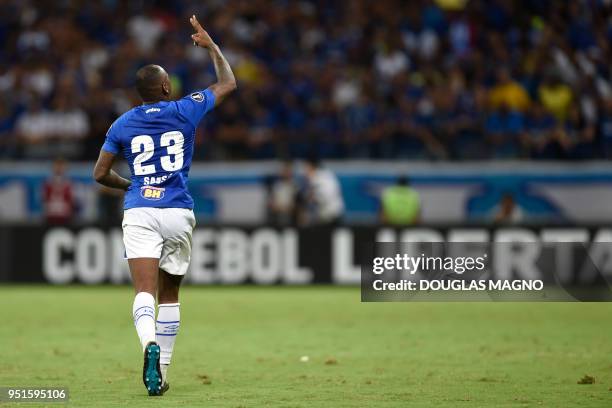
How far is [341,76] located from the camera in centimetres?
2305

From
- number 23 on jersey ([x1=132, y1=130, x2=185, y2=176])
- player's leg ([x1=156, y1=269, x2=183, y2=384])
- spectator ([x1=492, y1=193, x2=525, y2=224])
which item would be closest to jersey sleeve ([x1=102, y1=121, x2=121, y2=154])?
number 23 on jersey ([x1=132, y1=130, x2=185, y2=176])

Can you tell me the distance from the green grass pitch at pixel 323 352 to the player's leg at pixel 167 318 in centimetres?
29

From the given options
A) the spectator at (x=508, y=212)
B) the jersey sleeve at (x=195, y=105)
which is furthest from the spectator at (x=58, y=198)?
the jersey sleeve at (x=195, y=105)

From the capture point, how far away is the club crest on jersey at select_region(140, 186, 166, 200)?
858 centimetres

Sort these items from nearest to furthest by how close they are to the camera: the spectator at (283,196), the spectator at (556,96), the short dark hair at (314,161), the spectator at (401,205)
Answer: the spectator at (556,96), the spectator at (401,205), the short dark hair at (314,161), the spectator at (283,196)

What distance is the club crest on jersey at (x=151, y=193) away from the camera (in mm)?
8578

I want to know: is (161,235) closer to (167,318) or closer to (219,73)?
(167,318)

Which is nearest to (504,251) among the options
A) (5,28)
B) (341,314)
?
(341,314)

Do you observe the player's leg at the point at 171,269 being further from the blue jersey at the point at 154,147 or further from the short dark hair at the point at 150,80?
the short dark hair at the point at 150,80

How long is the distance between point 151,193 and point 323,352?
3.53 metres

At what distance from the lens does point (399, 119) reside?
21469 millimetres

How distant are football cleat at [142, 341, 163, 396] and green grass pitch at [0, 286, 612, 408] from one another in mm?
105

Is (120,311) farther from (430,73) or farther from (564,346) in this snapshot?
(430,73)

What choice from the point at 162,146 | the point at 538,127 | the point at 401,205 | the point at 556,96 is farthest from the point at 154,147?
the point at 556,96
